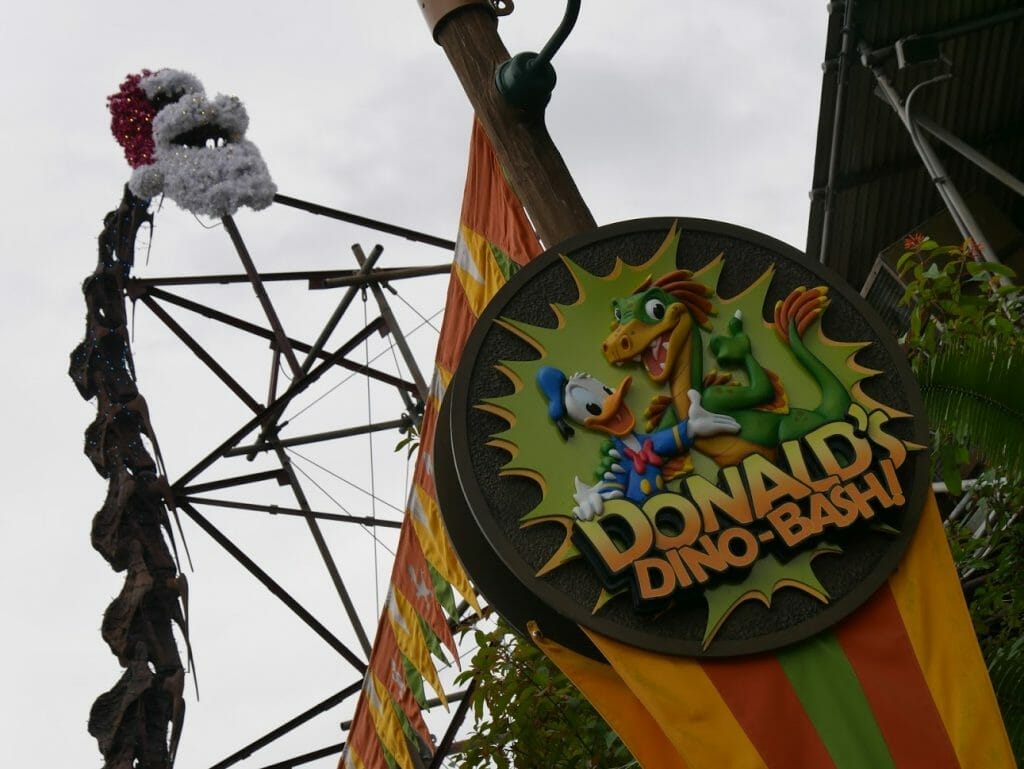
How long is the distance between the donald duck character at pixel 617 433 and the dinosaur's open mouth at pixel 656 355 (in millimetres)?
→ 80

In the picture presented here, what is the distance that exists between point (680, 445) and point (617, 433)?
0.65 ft

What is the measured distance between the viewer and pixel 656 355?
15.8ft

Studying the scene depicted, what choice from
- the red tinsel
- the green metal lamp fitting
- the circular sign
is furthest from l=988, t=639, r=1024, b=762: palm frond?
the red tinsel

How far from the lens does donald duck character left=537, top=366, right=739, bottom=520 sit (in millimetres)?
4555

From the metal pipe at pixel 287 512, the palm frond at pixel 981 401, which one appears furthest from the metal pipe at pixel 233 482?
the palm frond at pixel 981 401

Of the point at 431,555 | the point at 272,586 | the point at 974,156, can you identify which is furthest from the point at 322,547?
the point at 974,156

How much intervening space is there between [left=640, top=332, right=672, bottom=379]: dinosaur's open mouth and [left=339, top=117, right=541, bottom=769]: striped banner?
119 cm

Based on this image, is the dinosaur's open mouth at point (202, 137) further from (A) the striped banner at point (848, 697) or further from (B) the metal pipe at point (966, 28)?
(A) the striped banner at point (848, 697)

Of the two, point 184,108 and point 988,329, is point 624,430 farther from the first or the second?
point 184,108

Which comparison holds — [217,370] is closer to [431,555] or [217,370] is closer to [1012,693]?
[431,555]

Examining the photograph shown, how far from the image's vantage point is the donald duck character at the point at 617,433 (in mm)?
4555

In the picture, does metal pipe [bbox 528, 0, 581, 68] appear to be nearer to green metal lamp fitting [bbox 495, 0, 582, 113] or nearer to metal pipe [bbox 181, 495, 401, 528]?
green metal lamp fitting [bbox 495, 0, 582, 113]

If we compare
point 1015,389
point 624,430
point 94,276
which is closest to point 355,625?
point 94,276

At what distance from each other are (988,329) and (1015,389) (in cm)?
109
